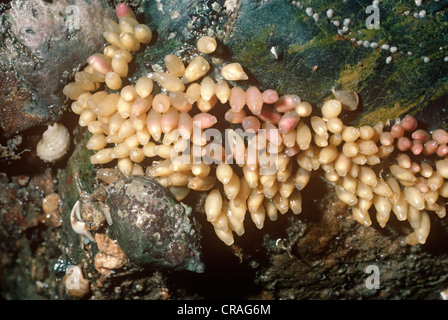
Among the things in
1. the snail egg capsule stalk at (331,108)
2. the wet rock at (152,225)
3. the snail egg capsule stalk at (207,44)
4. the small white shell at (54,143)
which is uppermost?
the snail egg capsule stalk at (207,44)

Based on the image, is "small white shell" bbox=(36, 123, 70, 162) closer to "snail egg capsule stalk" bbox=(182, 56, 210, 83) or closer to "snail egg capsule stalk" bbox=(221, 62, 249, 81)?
"snail egg capsule stalk" bbox=(182, 56, 210, 83)

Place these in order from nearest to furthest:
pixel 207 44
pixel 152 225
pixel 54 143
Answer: pixel 207 44, pixel 152 225, pixel 54 143

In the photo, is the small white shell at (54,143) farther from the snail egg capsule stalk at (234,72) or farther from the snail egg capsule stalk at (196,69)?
the snail egg capsule stalk at (234,72)

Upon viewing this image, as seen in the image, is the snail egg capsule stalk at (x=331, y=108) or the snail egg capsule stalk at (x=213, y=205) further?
the snail egg capsule stalk at (x=213, y=205)

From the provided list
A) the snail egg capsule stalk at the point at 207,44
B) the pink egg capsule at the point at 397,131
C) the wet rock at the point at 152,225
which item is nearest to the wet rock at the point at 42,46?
the snail egg capsule stalk at the point at 207,44

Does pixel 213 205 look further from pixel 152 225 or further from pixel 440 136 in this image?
pixel 440 136

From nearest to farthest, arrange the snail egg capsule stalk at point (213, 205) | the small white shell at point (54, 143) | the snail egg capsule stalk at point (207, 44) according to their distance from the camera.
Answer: the snail egg capsule stalk at point (207, 44)
the snail egg capsule stalk at point (213, 205)
the small white shell at point (54, 143)

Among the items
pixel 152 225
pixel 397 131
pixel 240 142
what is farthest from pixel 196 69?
pixel 397 131
